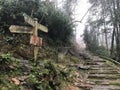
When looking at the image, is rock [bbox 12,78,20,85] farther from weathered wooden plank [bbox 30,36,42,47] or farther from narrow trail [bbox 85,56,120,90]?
narrow trail [bbox 85,56,120,90]

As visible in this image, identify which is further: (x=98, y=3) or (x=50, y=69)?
(x=98, y=3)

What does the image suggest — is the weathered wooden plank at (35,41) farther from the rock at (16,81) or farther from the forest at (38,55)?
the rock at (16,81)

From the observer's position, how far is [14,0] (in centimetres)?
785

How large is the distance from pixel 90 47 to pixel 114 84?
13907 millimetres

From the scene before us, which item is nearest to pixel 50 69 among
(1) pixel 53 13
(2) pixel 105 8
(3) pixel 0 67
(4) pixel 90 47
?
Answer: (3) pixel 0 67

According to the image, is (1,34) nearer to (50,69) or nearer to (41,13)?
(41,13)

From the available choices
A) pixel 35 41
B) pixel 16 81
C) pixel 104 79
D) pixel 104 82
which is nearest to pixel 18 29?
pixel 35 41

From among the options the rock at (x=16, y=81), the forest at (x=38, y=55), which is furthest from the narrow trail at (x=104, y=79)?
the rock at (x=16, y=81)

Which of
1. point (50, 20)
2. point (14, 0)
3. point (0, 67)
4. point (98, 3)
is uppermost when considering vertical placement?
point (98, 3)

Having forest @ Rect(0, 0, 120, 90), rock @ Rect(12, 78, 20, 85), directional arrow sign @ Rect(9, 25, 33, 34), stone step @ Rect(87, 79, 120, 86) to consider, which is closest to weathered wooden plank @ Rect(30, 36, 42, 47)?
forest @ Rect(0, 0, 120, 90)

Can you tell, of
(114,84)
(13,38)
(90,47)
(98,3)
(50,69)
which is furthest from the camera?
(90,47)

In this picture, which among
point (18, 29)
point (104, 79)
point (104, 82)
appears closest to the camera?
point (18, 29)

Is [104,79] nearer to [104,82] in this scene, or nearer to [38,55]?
[104,82]

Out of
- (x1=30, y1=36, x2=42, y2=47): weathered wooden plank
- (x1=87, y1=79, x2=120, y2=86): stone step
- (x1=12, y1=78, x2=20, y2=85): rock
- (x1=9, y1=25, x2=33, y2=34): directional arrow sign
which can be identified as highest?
(x1=9, y1=25, x2=33, y2=34): directional arrow sign
